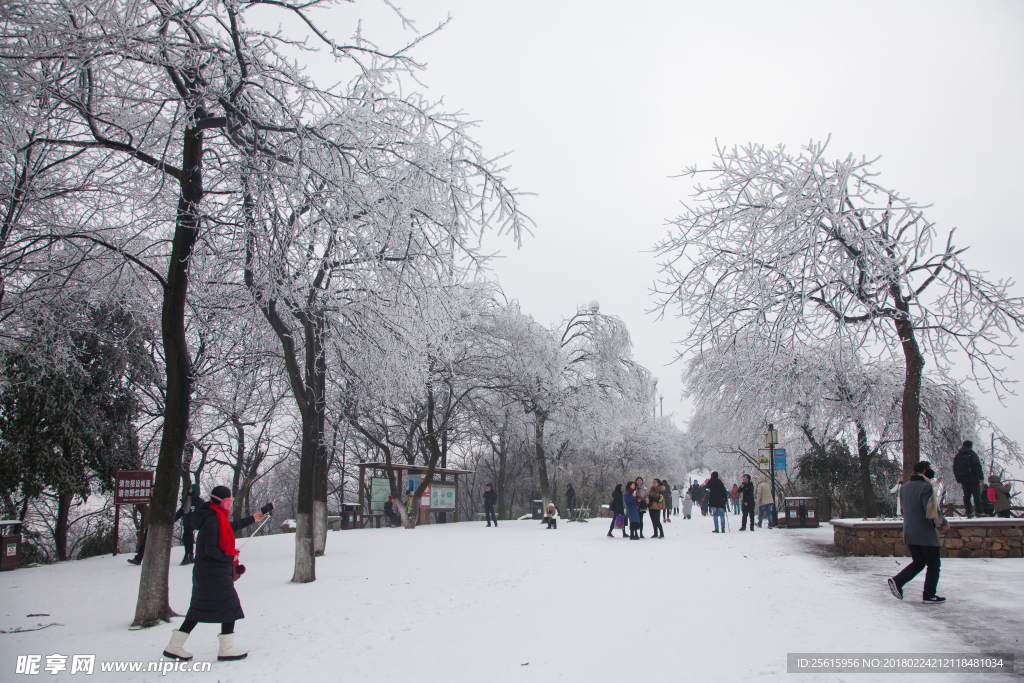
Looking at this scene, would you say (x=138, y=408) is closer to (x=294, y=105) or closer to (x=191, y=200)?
(x=191, y=200)

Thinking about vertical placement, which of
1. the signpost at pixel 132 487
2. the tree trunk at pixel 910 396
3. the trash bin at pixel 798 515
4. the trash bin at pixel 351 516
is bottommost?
the trash bin at pixel 351 516

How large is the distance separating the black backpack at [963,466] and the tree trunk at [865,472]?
17.3 feet

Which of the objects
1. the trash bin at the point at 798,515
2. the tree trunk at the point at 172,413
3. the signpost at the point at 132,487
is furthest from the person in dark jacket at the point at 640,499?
the tree trunk at the point at 172,413

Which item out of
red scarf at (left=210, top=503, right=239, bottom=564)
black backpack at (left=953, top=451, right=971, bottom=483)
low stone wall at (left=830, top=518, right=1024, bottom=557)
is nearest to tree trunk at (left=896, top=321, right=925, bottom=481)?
low stone wall at (left=830, top=518, right=1024, bottom=557)

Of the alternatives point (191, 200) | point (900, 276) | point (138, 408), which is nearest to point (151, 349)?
Answer: point (138, 408)

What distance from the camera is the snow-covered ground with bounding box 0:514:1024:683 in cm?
542

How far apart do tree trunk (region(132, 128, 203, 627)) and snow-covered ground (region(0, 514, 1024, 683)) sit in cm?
43

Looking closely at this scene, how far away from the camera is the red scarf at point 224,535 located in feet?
18.8

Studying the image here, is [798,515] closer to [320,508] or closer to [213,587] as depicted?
[320,508]

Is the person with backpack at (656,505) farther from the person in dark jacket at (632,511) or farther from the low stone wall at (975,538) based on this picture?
the low stone wall at (975,538)

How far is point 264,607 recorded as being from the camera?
827cm

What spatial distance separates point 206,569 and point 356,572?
607 centimetres

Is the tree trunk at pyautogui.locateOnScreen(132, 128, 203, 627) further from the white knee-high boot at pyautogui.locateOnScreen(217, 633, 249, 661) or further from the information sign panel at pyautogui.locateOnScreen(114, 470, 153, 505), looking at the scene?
the information sign panel at pyautogui.locateOnScreen(114, 470, 153, 505)

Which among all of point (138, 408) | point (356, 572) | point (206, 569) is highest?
point (138, 408)
